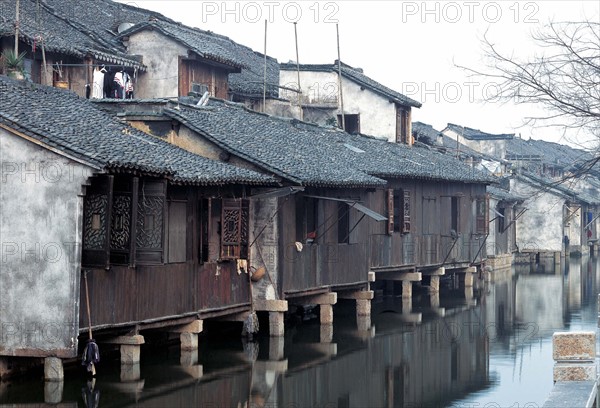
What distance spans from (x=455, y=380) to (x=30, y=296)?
7674 millimetres

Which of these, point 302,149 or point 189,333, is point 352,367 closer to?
point 189,333

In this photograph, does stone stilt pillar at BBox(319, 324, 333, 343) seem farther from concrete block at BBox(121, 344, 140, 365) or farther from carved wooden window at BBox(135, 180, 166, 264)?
carved wooden window at BBox(135, 180, 166, 264)

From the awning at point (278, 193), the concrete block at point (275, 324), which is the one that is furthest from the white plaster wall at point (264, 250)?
the awning at point (278, 193)

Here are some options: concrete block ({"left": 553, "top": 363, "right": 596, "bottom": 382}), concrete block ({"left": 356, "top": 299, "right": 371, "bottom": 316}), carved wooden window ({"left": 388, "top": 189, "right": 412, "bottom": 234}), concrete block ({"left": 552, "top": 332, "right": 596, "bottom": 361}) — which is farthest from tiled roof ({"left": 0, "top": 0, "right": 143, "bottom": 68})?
concrete block ({"left": 553, "top": 363, "right": 596, "bottom": 382})

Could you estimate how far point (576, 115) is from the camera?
1166 centimetres

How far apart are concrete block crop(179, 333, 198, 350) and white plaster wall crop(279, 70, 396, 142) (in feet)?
64.0

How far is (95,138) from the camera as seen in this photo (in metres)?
18.0

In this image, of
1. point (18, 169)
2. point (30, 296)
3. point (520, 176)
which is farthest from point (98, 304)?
point (520, 176)

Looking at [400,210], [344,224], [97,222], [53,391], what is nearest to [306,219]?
[344,224]

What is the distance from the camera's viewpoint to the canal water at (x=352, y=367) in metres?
16.9

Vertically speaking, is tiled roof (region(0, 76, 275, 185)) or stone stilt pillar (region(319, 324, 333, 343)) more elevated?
tiled roof (region(0, 76, 275, 185))

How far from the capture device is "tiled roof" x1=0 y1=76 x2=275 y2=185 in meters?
16.6

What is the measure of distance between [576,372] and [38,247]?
8.20m

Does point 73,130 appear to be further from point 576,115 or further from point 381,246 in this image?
point 381,246
